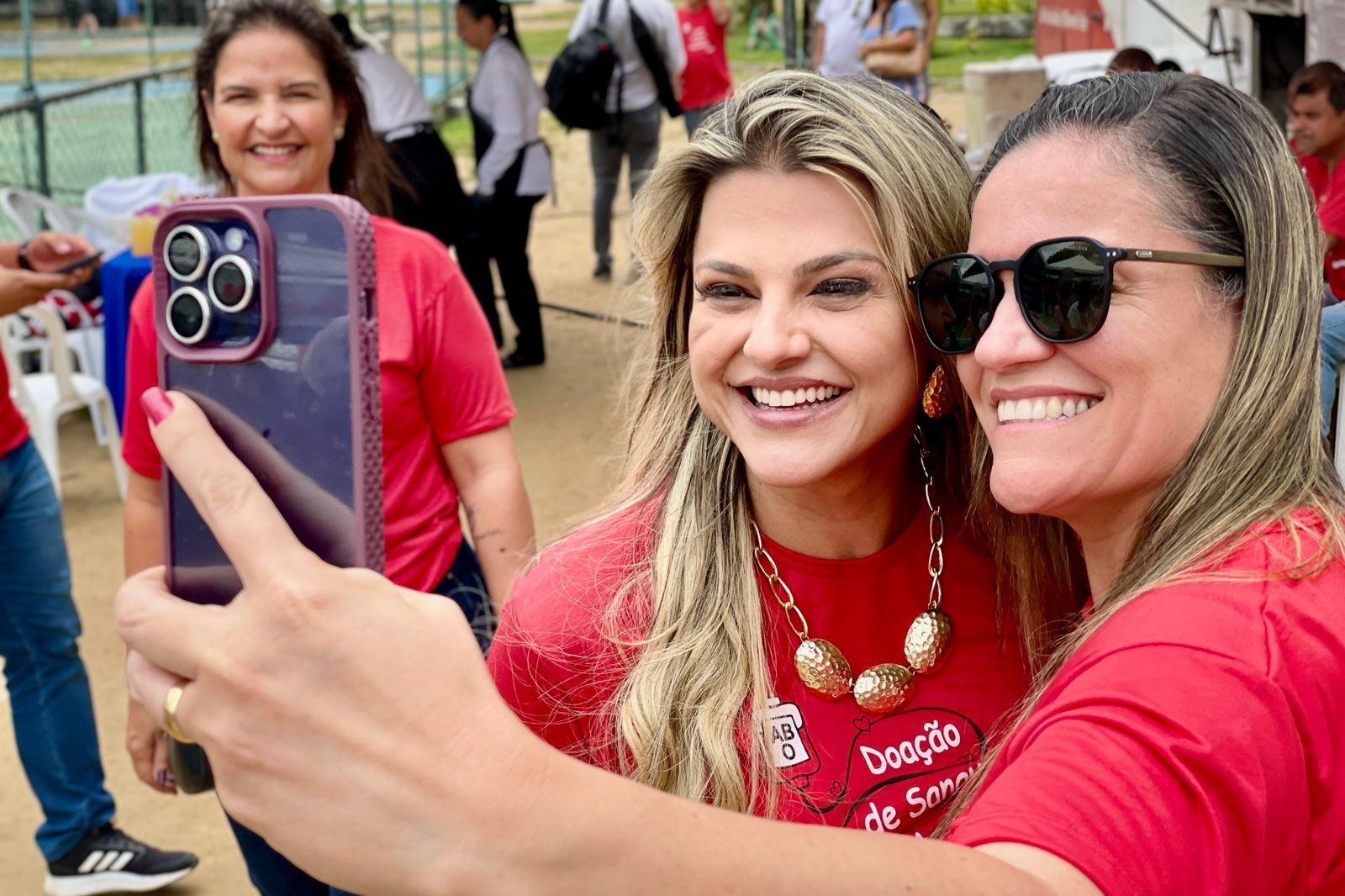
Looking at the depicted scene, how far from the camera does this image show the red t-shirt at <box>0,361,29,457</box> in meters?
3.20

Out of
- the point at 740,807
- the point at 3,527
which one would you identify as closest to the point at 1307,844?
the point at 740,807

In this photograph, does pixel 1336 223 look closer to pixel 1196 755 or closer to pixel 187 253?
pixel 1196 755

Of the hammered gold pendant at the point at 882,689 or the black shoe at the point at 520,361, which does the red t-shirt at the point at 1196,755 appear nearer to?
the hammered gold pendant at the point at 882,689

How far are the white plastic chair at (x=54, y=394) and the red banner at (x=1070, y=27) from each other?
7.08 m

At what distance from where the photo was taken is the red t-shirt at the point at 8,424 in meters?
3.20

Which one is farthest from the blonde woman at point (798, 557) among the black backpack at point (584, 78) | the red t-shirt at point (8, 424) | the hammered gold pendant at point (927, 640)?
the black backpack at point (584, 78)

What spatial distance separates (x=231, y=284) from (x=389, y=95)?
6303 millimetres

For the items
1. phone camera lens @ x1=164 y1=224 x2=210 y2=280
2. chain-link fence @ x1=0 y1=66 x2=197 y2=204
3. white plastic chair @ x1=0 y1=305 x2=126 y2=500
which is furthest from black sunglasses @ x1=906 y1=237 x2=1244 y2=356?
chain-link fence @ x1=0 y1=66 x2=197 y2=204

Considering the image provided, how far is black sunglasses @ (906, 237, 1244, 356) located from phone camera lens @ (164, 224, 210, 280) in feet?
2.28

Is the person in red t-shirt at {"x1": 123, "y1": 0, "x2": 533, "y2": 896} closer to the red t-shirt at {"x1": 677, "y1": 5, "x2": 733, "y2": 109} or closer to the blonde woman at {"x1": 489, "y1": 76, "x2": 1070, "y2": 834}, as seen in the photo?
the blonde woman at {"x1": 489, "y1": 76, "x2": 1070, "y2": 834}

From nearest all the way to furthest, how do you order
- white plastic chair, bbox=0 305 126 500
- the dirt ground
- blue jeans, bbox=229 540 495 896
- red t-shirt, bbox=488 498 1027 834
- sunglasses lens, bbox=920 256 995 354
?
sunglasses lens, bbox=920 256 995 354 < red t-shirt, bbox=488 498 1027 834 < blue jeans, bbox=229 540 495 896 < the dirt ground < white plastic chair, bbox=0 305 126 500

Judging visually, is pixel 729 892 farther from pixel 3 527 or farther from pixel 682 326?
pixel 3 527

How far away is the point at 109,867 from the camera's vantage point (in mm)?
3539

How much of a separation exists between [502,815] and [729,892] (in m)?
0.15
